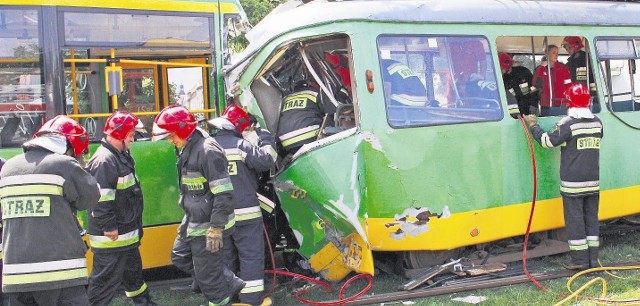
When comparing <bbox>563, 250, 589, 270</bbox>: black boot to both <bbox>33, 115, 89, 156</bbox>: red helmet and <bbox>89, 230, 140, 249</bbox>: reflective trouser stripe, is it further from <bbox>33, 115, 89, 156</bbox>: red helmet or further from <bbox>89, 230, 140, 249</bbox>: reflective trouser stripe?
<bbox>33, 115, 89, 156</bbox>: red helmet

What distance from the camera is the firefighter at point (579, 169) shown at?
656 centimetres

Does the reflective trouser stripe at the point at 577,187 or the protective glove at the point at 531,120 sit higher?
the protective glove at the point at 531,120

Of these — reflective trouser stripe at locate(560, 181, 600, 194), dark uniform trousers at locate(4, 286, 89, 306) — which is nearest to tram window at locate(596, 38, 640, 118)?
reflective trouser stripe at locate(560, 181, 600, 194)

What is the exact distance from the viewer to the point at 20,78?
19.0 ft

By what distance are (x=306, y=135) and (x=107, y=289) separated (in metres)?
2.09

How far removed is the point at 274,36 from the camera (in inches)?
239

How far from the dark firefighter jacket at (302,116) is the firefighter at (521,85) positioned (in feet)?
7.25

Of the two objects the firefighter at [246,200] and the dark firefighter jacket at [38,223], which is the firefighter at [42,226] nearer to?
the dark firefighter jacket at [38,223]

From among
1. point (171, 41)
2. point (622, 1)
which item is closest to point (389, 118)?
point (171, 41)

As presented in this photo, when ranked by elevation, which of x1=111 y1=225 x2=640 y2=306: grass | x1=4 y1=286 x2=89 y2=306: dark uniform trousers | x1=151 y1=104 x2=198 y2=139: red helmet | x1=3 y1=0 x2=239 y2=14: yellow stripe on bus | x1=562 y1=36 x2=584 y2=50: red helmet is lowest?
x1=111 y1=225 x2=640 y2=306: grass

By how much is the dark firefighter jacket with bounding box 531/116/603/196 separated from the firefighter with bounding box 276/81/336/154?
1967mm

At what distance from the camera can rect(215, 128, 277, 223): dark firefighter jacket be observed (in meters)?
5.85

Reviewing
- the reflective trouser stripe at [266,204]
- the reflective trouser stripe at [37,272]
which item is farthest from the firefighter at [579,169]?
the reflective trouser stripe at [37,272]

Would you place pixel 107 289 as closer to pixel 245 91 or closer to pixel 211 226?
pixel 211 226
